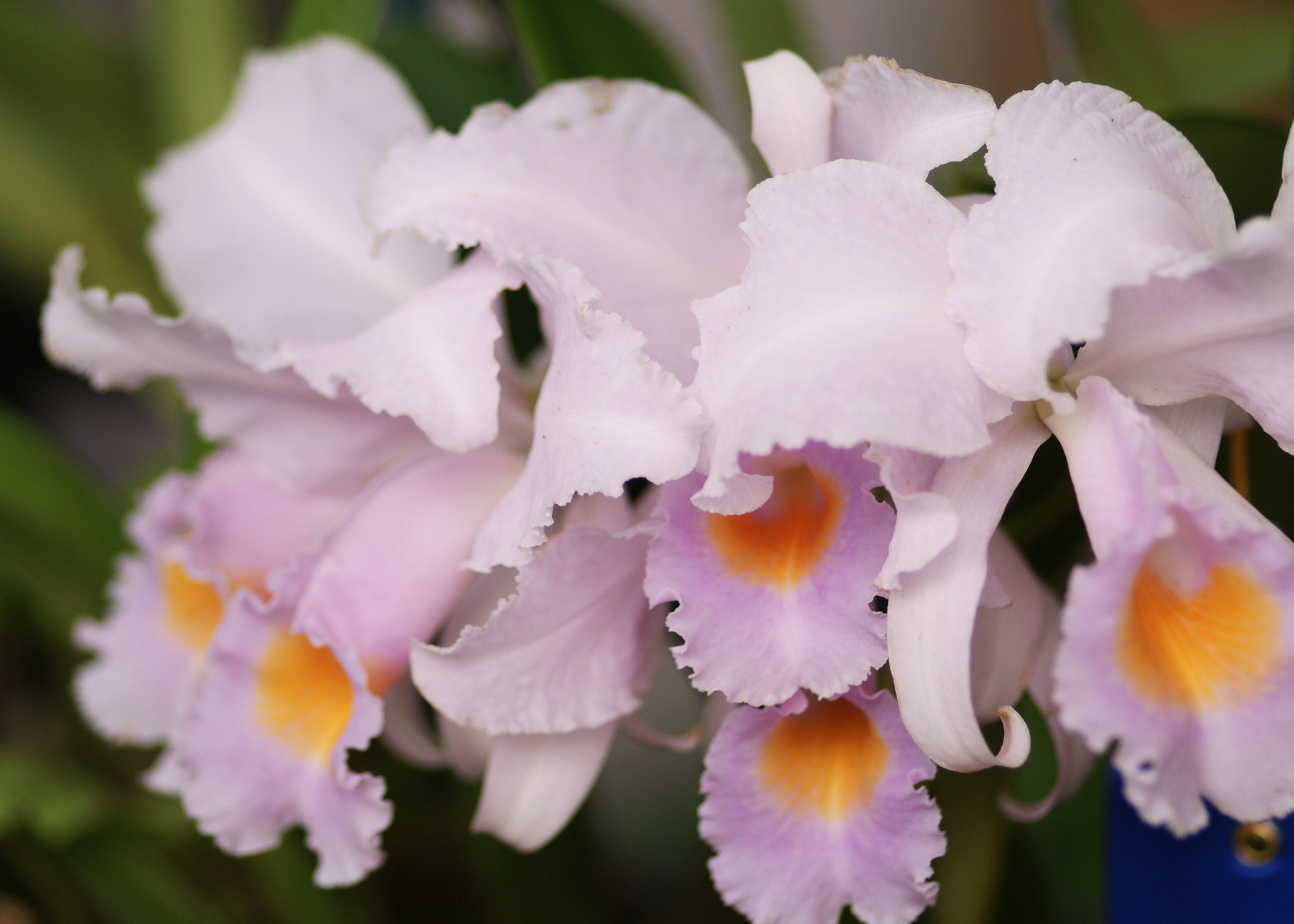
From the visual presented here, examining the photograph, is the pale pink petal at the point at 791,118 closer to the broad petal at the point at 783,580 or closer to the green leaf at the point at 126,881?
the broad petal at the point at 783,580

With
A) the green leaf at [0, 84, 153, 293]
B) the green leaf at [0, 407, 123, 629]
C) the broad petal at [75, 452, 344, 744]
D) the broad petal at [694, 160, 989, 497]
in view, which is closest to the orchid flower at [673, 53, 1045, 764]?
the broad petal at [694, 160, 989, 497]

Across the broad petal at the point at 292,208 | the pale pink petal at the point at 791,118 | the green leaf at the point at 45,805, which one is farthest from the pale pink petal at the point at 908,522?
the green leaf at the point at 45,805

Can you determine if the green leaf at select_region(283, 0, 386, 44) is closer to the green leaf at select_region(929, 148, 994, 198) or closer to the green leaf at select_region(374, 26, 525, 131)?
the green leaf at select_region(374, 26, 525, 131)

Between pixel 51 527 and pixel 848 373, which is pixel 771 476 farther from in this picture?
pixel 51 527

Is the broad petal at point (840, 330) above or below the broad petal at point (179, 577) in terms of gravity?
above

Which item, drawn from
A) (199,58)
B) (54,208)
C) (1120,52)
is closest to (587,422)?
(1120,52)

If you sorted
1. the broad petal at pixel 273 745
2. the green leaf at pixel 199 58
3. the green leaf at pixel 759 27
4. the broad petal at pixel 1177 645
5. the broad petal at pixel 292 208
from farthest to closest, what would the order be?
the green leaf at pixel 199 58, the green leaf at pixel 759 27, the broad petal at pixel 292 208, the broad petal at pixel 273 745, the broad petal at pixel 1177 645

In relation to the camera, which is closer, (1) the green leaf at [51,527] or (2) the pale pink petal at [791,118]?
(2) the pale pink petal at [791,118]
